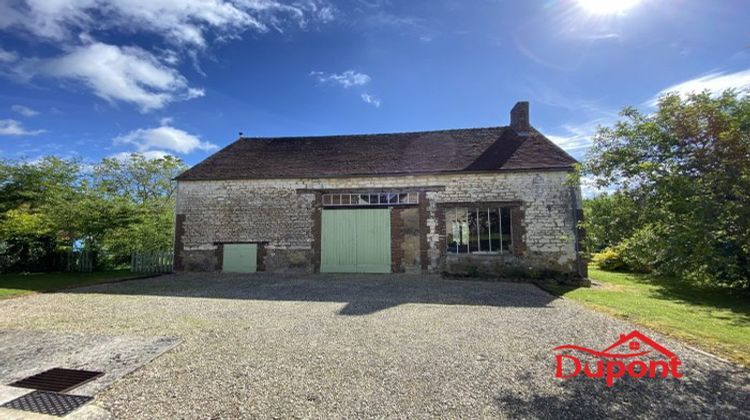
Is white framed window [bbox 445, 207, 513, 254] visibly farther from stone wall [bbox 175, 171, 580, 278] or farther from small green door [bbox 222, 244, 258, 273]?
small green door [bbox 222, 244, 258, 273]

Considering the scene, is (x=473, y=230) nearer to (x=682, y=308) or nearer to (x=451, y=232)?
(x=451, y=232)

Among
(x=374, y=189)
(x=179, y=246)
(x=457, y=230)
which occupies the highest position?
(x=374, y=189)

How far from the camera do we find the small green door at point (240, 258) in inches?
557

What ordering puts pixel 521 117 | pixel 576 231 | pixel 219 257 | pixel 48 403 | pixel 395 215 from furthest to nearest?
pixel 521 117 < pixel 219 257 < pixel 395 215 < pixel 576 231 < pixel 48 403

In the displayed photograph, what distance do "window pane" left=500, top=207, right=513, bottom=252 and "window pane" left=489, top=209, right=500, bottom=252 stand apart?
0.18m

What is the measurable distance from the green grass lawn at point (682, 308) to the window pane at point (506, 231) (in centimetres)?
278

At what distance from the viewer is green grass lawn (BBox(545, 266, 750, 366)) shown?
16.5 feet

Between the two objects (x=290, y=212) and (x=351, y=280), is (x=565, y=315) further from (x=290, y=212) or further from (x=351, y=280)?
(x=290, y=212)

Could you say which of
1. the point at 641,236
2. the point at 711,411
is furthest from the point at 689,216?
the point at 711,411

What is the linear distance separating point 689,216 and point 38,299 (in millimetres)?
→ 12793

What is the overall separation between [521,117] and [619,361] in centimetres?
1314

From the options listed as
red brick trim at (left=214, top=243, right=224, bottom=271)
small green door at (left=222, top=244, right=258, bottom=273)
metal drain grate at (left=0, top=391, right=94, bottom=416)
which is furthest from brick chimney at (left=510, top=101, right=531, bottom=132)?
A: metal drain grate at (left=0, top=391, right=94, bottom=416)

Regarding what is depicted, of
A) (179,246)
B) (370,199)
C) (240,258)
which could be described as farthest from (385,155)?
(179,246)

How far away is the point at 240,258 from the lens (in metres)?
14.2
